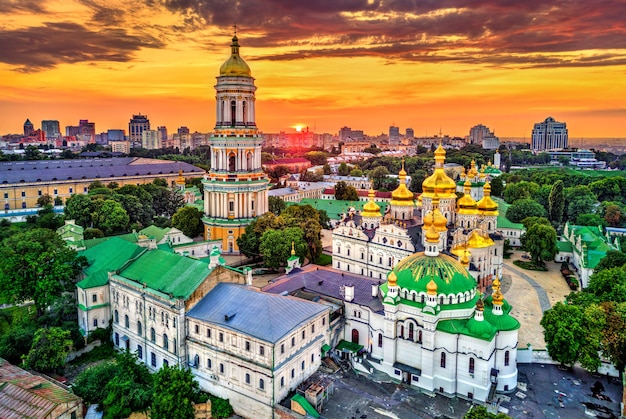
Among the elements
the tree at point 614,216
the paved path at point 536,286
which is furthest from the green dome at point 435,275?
the tree at point 614,216

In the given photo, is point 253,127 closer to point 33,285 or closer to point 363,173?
point 33,285

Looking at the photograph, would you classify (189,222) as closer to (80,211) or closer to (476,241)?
(80,211)

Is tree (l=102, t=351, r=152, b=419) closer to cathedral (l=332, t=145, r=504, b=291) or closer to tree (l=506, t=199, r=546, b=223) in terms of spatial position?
cathedral (l=332, t=145, r=504, b=291)

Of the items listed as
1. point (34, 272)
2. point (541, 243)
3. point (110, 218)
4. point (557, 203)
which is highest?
point (557, 203)

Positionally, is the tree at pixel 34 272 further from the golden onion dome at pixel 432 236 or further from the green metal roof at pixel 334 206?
the green metal roof at pixel 334 206

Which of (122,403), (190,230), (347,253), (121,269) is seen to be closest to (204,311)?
(122,403)

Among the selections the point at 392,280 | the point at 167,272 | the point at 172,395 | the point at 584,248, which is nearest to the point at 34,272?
the point at 167,272
